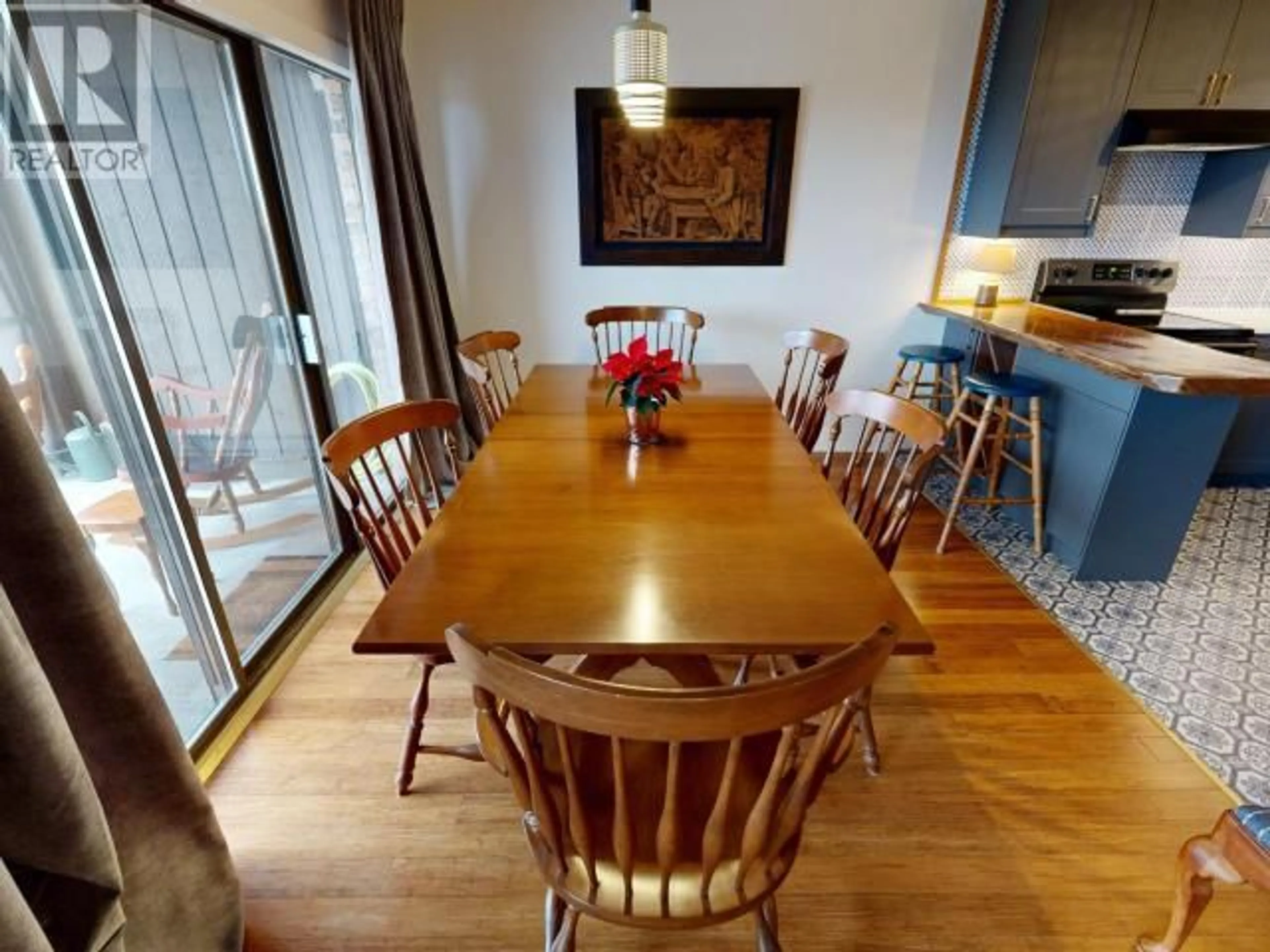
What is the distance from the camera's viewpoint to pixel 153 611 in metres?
1.74

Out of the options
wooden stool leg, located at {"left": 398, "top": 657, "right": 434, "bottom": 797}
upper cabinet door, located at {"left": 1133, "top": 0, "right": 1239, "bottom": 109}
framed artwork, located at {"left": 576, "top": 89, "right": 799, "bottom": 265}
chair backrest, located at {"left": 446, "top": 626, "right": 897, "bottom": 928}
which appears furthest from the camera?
framed artwork, located at {"left": 576, "top": 89, "right": 799, "bottom": 265}

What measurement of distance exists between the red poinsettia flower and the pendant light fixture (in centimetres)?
68

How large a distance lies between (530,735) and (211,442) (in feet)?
6.01

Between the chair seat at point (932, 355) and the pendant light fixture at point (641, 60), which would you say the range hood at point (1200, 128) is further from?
the pendant light fixture at point (641, 60)

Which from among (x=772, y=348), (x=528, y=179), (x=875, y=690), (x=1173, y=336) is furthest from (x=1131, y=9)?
(x=875, y=690)

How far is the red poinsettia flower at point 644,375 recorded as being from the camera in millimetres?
1688

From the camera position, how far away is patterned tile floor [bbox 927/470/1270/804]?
179 centimetres

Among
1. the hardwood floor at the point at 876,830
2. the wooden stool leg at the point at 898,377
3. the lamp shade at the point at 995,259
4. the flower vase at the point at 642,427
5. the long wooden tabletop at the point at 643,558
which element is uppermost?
the lamp shade at the point at 995,259

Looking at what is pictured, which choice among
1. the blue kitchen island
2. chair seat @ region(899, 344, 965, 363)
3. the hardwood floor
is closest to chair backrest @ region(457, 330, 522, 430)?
the hardwood floor

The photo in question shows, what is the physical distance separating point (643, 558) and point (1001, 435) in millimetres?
2308

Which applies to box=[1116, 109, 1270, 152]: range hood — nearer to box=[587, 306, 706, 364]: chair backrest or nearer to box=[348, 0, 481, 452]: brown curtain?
box=[587, 306, 706, 364]: chair backrest

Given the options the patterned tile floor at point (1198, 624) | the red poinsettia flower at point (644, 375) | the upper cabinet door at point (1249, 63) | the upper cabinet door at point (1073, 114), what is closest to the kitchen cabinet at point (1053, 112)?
the upper cabinet door at point (1073, 114)

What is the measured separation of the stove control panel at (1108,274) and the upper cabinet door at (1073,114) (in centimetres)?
28

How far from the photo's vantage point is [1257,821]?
99 cm
